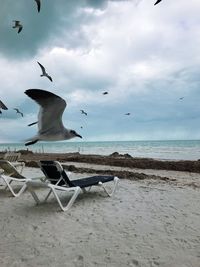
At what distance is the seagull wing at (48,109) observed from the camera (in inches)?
232

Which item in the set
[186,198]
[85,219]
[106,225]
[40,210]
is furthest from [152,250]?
[186,198]

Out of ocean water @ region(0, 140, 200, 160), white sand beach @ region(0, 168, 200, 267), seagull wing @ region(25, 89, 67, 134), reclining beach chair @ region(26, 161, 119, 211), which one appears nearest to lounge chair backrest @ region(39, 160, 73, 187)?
reclining beach chair @ region(26, 161, 119, 211)

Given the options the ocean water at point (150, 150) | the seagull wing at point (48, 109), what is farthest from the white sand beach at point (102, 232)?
the ocean water at point (150, 150)

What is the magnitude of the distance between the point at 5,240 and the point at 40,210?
5.65ft

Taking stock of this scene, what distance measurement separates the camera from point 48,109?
20.4 feet

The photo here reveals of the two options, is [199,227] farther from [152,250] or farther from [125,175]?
[125,175]

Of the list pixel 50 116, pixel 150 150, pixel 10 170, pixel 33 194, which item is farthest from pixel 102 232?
pixel 150 150

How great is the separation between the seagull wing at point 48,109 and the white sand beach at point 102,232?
1.55 metres

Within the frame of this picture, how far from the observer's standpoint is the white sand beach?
13.5 ft

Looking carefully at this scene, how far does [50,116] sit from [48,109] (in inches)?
7.3

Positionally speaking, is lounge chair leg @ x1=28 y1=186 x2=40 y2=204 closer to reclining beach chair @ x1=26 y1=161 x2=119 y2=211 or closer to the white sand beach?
reclining beach chair @ x1=26 y1=161 x2=119 y2=211

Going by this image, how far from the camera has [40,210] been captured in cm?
653

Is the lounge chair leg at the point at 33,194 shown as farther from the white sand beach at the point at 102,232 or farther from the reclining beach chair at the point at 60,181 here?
the white sand beach at the point at 102,232

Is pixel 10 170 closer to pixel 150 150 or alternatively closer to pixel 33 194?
pixel 33 194
